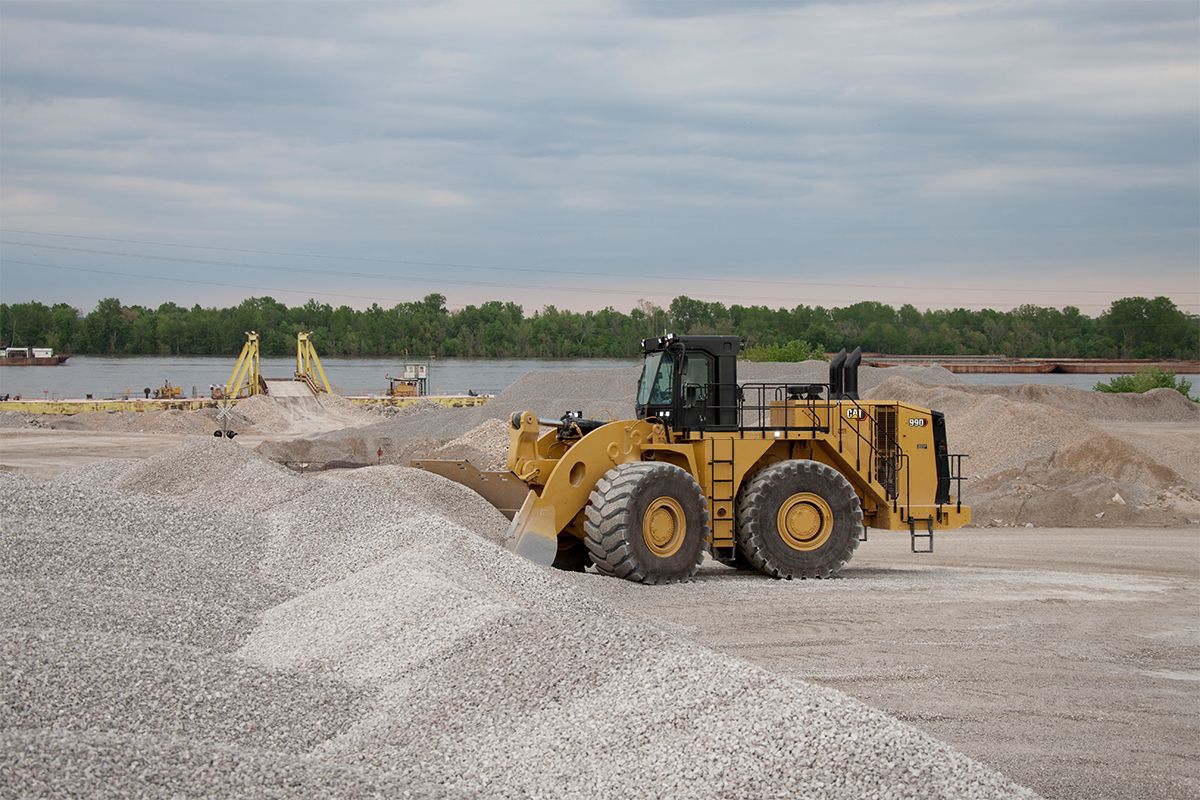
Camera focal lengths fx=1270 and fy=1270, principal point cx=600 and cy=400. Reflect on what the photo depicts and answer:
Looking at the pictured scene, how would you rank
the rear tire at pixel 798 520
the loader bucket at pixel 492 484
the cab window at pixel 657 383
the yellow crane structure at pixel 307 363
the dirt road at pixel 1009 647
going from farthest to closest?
1. the yellow crane structure at pixel 307 363
2. the loader bucket at pixel 492 484
3. the cab window at pixel 657 383
4. the rear tire at pixel 798 520
5. the dirt road at pixel 1009 647

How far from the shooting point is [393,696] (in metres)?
7.96

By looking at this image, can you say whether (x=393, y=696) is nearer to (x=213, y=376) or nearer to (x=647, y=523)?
(x=647, y=523)

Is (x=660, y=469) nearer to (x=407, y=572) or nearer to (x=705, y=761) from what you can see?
(x=407, y=572)

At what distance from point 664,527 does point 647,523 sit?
218mm

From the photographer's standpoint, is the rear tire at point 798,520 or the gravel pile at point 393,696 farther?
the rear tire at point 798,520

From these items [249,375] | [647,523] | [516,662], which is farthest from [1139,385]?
[516,662]

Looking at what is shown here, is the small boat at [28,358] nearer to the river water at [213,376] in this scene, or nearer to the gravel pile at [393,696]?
the river water at [213,376]

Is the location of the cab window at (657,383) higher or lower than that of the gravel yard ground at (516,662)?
higher

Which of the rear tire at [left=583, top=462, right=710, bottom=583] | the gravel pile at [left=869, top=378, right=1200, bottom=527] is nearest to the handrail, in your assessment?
the rear tire at [left=583, top=462, right=710, bottom=583]

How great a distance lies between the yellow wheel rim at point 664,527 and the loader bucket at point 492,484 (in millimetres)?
1769

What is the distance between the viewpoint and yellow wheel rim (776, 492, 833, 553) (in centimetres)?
1391

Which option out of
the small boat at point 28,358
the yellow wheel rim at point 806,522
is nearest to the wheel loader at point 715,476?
the yellow wheel rim at point 806,522

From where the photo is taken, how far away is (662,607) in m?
12.1

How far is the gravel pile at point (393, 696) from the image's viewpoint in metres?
6.28
